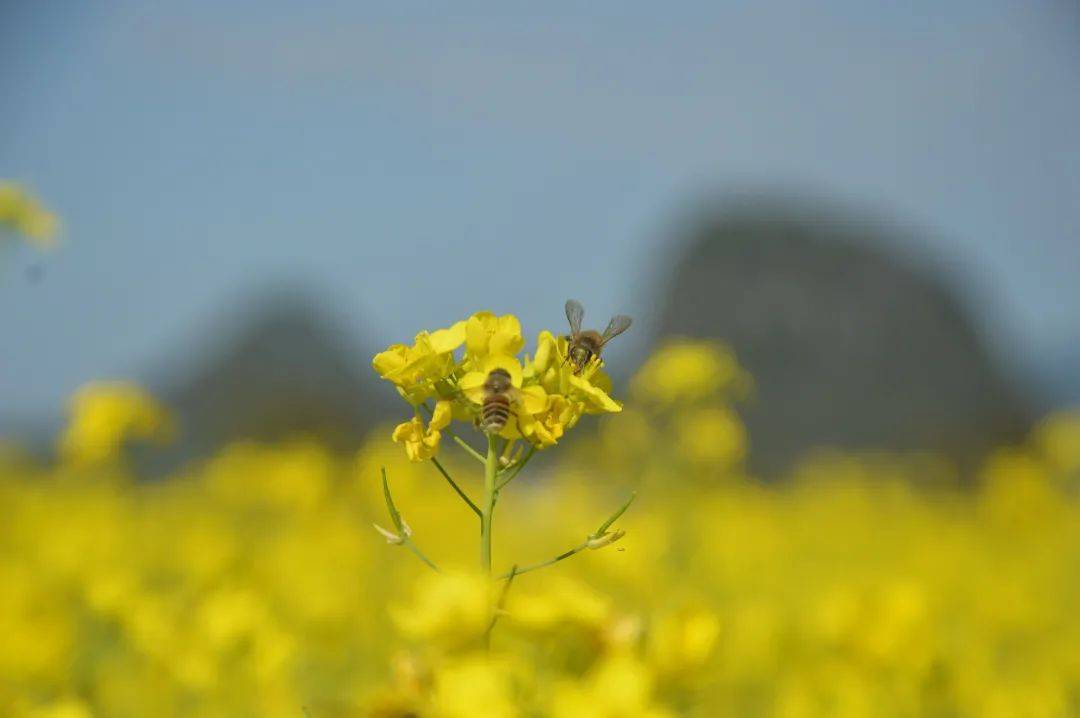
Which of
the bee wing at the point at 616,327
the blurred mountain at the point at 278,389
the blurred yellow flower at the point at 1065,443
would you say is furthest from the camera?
the blurred mountain at the point at 278,389

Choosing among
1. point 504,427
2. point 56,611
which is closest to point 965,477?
point 56,611

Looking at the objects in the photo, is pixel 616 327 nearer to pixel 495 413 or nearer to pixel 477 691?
pixel 495 413

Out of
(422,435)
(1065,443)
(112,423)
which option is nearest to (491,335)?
(422,435)

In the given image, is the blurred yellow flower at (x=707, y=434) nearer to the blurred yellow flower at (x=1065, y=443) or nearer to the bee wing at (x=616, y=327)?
the bee wing at (x=616, y=327)

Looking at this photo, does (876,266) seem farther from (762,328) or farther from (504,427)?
(504,427)

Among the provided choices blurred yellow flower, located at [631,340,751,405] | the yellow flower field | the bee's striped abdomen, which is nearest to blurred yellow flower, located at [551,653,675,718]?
the yellow flower field

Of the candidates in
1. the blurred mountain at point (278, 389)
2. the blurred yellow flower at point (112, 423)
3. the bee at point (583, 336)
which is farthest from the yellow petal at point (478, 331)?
the blurred mountain at point (278, 389)

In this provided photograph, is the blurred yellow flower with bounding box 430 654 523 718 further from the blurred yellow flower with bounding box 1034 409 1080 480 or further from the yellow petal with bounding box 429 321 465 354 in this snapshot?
the blurred yellow flower with bounding box 1034 409 1080 480
